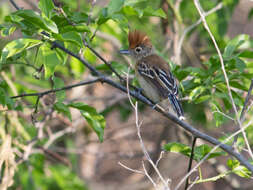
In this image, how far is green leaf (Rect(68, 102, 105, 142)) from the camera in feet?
10.2

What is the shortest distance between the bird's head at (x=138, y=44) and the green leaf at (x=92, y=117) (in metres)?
1.60

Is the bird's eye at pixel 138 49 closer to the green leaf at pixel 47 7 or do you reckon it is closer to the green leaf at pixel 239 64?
the green leaf at pixel 239 64

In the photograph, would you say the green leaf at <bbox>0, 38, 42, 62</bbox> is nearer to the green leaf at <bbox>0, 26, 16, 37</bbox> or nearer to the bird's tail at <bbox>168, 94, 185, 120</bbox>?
the green leaf at <bbox>0, 26, 16, 37</bbox>

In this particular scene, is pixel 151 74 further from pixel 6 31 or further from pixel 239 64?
Answer: pixel 6 31

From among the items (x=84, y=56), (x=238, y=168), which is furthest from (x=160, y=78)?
(x=238, y=168)

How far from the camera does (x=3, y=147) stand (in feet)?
11.0

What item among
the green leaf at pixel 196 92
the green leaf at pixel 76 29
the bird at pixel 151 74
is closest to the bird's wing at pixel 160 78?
the bird at pixel 151 74

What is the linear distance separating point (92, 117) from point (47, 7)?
97 centimetres

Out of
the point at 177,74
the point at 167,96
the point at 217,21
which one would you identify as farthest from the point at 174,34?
the point at 177,74

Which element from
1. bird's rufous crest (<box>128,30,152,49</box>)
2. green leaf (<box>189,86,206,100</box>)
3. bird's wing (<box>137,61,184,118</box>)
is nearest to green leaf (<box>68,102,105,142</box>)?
green leaf (<box>189,86,206,100</box>)

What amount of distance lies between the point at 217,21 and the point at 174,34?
23.7 inches

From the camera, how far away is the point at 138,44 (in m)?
4.87

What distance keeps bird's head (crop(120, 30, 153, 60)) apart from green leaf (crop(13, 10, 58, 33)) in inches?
85.6

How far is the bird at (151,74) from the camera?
414cm
